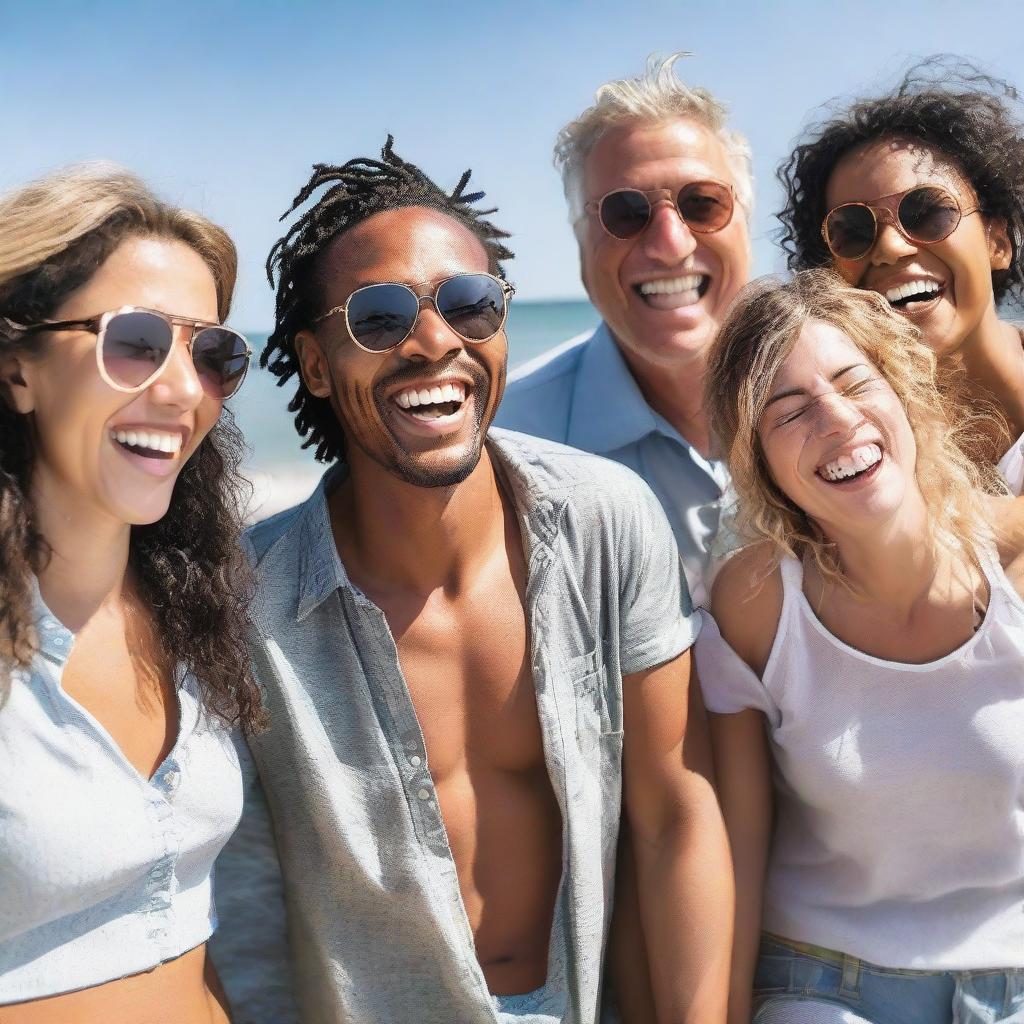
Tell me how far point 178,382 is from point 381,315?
2.17ft

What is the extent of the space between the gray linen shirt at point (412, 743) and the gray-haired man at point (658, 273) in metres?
0.93

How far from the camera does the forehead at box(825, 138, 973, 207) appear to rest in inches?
151

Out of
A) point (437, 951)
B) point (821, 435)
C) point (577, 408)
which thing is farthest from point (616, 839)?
point (577, 408)

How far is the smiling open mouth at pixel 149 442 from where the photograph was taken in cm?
266

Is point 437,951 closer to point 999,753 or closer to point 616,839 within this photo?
point 616,839

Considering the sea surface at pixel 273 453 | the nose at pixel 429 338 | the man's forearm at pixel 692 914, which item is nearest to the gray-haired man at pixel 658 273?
the man's forearm at pixel 692 914

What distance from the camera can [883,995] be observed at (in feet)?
10.5

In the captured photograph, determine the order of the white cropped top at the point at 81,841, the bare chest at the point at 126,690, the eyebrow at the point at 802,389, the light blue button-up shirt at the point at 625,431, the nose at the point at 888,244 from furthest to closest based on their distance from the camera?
the light blue button-up shirt at the point at 625,431, the nose at the point at 888,244, the eyebrow at the point at 802,389, the bare chest at the point at 126,690, the white cropped top at the point at 81,841

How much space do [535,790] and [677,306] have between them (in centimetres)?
197

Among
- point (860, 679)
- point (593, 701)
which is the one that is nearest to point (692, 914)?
point (593, 701)

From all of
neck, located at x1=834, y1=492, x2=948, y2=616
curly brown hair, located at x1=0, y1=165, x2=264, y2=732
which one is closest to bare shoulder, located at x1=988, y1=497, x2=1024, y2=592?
neck, located at x1=834, y1=492, x2=948, y2=616

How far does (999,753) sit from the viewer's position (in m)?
3.09

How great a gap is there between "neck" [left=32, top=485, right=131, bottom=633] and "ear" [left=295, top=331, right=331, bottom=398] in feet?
2.55

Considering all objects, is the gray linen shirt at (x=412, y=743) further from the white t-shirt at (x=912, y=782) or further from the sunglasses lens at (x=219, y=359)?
the sunglasses lens at (x=219, y=359)
